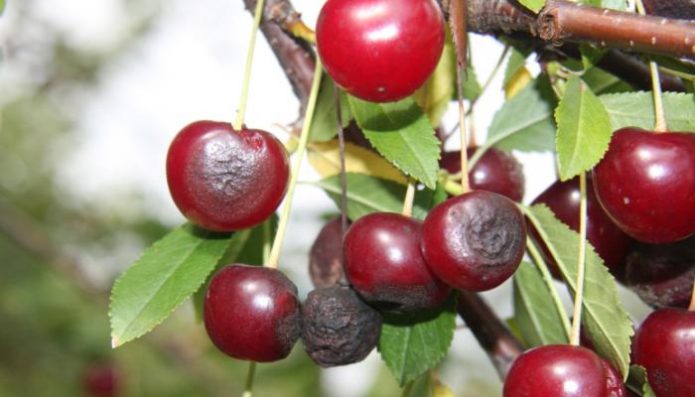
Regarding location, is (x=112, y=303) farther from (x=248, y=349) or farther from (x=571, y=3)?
(x=571, y=3)

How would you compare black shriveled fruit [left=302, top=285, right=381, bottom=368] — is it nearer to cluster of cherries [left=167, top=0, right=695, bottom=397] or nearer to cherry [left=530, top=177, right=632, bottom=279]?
cluster of cherries [left=167, top=0, right=695, bottom=397]

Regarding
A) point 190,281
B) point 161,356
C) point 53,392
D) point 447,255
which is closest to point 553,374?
point 447,255

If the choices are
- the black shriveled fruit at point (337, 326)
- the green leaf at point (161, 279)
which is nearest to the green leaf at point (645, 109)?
the black shriveled fruit at point (337, 326)

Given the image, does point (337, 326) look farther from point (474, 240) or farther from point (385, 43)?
point (385, 43)

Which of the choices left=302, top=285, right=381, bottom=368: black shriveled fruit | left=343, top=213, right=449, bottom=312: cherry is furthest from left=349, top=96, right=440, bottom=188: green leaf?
left=302, top=285, right=381, bottom=368: black shriveled fruit

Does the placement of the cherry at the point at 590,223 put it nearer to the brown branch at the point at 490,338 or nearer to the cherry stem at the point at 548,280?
the cherry stem at the point at 548,280
